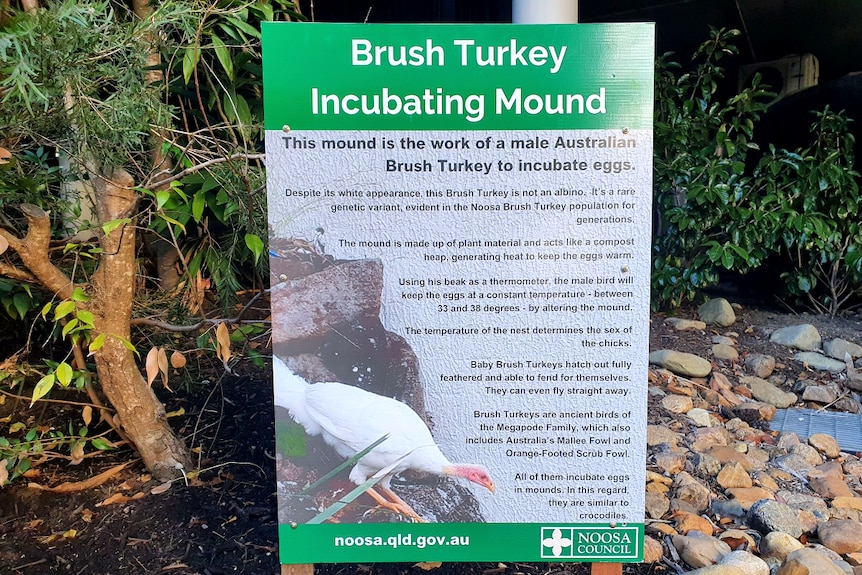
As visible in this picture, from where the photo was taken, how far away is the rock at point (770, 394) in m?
3.87

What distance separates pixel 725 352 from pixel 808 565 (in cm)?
225

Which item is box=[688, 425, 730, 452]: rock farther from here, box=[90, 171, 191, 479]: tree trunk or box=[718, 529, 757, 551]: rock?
box=[90, 171, 191, 479]: tree trunk

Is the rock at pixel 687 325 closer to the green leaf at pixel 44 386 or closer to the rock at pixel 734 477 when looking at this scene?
the rock at pixel 734 477

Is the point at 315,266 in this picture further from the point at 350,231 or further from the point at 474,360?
the point at 474,360

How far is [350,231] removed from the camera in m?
1.59

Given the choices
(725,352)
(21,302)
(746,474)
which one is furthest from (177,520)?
(725,352)

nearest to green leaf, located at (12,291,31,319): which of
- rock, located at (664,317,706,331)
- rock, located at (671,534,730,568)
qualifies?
rock, located at (671,534,730,568)

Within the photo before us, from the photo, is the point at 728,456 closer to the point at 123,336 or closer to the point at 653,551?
the point at 653,551

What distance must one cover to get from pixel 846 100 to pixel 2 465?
5619 mm

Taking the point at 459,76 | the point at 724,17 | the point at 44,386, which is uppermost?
the point at 724,17

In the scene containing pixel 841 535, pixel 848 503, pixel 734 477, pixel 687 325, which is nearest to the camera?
pixel 841 535

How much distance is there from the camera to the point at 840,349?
4387 mm

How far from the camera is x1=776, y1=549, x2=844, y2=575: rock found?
218 cm

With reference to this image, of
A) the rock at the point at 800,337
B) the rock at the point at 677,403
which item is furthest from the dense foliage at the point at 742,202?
the rock at the point at 677,403
